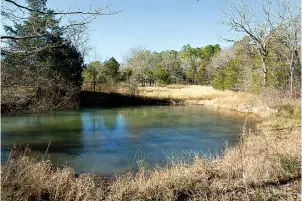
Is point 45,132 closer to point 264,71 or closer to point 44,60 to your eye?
point 44,60

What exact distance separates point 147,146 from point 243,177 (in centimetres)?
696

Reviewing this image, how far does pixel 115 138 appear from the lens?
1416cm

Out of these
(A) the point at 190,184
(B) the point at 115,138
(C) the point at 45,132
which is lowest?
(B) the point at 115,138

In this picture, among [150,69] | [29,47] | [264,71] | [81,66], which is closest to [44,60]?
[81,66]

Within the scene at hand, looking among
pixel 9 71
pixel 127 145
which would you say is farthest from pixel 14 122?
pixel 9 71

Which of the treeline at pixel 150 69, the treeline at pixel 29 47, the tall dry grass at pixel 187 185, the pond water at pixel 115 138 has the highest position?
the treeline at pixel 150 69

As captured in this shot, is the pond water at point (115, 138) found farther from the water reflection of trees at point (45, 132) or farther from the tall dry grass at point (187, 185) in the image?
the tall dry grass at point (187, 185)

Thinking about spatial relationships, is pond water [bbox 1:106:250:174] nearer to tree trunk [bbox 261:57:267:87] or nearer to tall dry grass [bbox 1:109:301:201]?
tall dry grass [bbox 1:109:301:201]

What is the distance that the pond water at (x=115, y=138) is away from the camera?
10230mm

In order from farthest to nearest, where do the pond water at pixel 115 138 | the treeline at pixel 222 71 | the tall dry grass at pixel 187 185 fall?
1. the treeline at pixel 222 71
2. the pond water at pixel 115 138
3. the tall dry grass at pixel 187 185

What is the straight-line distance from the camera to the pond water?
10.2 meters

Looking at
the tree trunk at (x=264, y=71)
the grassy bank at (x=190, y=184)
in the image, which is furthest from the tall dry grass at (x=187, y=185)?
the tree trunk at (x=264, y=71)

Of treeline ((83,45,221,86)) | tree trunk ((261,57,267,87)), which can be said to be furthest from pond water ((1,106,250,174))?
treeline ((83,45,221,86))

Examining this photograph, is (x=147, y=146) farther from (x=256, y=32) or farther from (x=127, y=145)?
(x=256, y=32)
